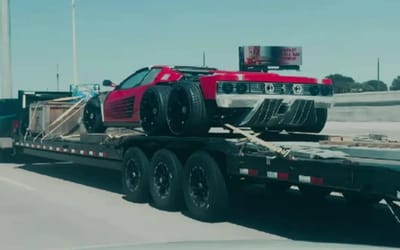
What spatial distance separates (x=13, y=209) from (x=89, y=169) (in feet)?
20.6

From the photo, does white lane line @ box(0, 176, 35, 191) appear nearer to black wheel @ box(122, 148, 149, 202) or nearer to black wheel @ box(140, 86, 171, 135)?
Answer: black wheel @ box(122, 148, 149, 202)

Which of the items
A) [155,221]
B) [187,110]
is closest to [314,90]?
[187,110]

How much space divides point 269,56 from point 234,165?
79.5m

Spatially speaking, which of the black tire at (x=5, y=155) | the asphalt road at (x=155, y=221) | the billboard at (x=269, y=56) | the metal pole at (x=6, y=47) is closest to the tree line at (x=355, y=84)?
the billboard at (x=269, y=56)

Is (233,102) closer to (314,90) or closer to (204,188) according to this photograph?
(204,188)

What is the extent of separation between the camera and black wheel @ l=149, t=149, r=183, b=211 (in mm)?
9164

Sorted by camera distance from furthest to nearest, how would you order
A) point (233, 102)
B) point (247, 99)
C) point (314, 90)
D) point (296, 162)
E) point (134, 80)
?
1. point (134, 80)
2. point (314, 90)
3. point (247, 99)
4. point (233, 102)
5. point (296, 162)

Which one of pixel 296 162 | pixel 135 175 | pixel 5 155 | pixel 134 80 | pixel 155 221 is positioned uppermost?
pixel 134 80

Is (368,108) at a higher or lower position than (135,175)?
higher

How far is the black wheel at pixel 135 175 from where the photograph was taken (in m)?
10.0

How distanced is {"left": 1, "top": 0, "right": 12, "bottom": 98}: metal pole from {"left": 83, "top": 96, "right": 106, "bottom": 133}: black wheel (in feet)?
49.2

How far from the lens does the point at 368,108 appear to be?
35.6 m

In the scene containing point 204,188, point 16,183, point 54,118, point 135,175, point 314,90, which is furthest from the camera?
point 54,118

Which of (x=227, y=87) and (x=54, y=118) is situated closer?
(x=227, y=87)
